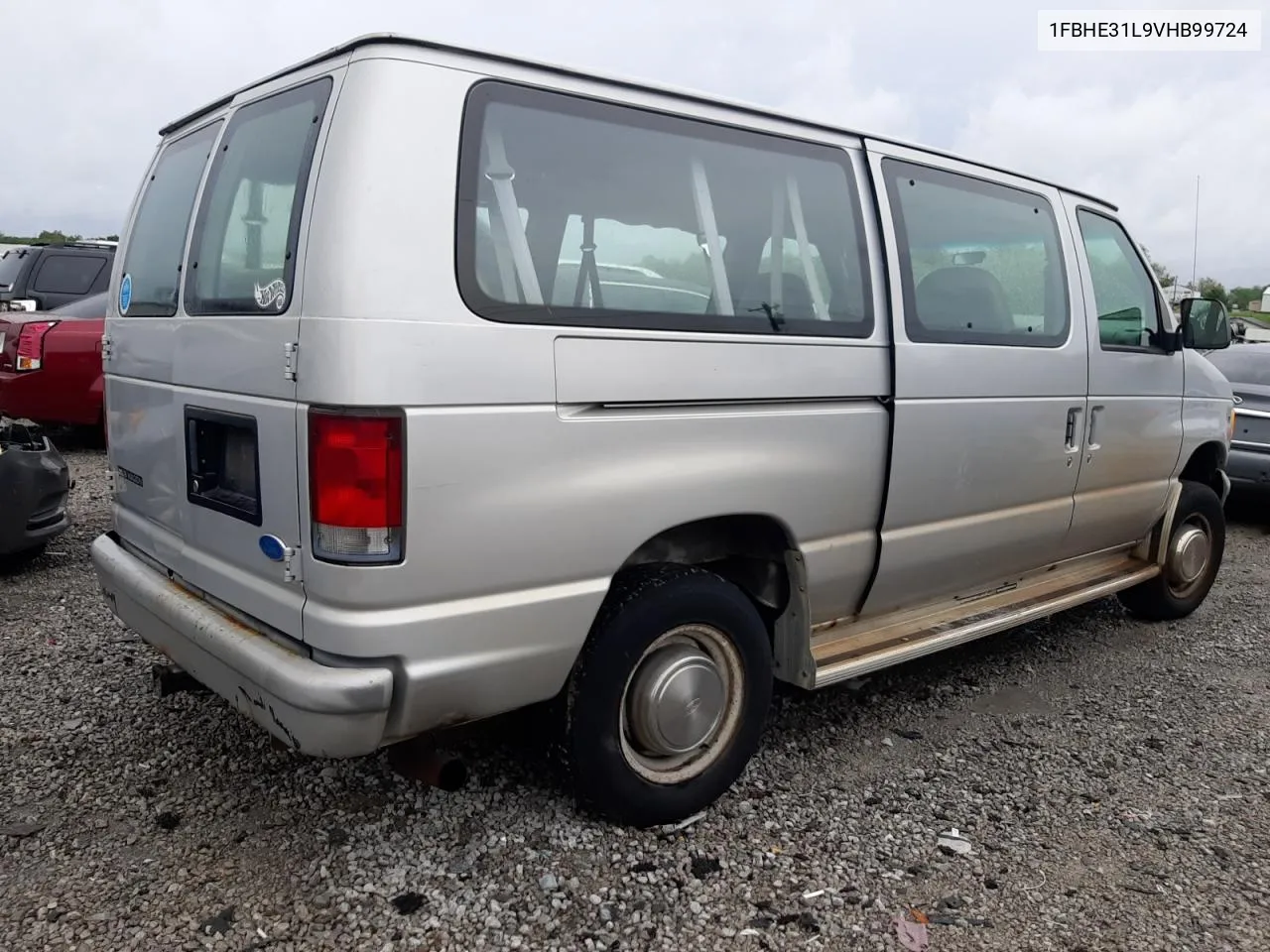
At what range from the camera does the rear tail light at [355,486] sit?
228 centimetres

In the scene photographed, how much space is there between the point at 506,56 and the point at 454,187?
1.29 ft

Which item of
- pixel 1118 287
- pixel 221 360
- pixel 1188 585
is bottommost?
pixel 1188 585

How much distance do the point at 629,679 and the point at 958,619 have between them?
1593mm

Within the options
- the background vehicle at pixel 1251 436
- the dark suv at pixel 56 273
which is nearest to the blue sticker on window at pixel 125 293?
the dark suv at pixel 56 273

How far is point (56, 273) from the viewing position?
9.68 metres

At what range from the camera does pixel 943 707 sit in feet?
13.3

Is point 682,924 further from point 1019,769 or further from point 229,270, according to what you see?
point 229,270

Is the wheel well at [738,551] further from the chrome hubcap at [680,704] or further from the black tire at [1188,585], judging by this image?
the black tire at [1188,585]

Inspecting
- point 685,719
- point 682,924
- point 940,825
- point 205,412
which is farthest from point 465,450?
point 940,825

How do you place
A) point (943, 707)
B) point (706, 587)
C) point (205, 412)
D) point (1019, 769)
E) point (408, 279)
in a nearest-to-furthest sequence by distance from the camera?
point (408, 279) → point (205, 412) → point (706, 587) → point (1019, 769) → point (943, 707)

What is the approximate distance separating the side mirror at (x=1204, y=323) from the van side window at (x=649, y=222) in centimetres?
225

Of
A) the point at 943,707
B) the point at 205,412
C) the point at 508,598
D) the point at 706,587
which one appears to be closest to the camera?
the point at 508,598

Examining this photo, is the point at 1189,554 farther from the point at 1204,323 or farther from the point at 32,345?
the point at 32,345

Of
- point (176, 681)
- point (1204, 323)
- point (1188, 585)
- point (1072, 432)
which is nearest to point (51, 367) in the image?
point (176, 681)
